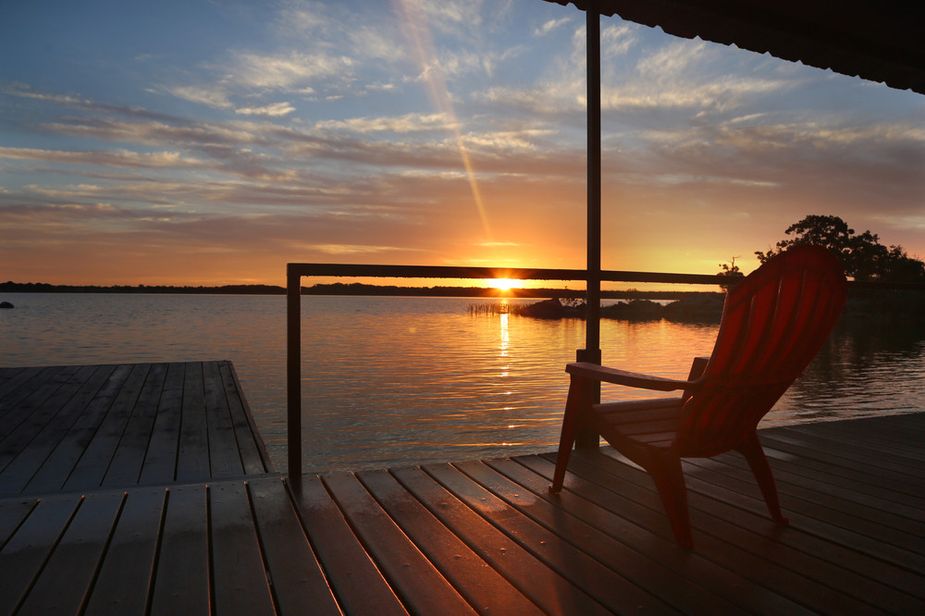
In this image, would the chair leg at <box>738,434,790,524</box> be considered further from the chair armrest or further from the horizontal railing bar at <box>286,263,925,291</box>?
the horizontal railing bar at <box>286,263,925,291</box>

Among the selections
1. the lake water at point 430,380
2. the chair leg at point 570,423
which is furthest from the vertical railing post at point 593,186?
the lake water at point 430,380

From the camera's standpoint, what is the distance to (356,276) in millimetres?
2596

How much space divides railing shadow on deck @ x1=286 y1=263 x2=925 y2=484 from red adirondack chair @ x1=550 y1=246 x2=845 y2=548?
687mm

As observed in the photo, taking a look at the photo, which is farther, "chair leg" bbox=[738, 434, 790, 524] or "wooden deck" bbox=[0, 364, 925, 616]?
"chair leg" bbox=[738, 434, 790, 524]

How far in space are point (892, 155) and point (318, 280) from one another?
54.7 ft

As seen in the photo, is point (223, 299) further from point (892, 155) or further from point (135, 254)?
point (892, 155)

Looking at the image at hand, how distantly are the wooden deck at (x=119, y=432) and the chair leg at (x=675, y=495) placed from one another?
2.08 meters

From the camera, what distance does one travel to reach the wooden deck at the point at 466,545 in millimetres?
1548

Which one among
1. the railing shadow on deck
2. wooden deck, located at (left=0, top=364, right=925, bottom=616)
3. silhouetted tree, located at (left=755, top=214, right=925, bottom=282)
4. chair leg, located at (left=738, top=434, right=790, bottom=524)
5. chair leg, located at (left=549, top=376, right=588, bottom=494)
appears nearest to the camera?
wooden deck, located at (left=0, top=364, right=925, bottom=616)

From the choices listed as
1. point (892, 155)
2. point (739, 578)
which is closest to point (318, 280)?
point (739, 578)

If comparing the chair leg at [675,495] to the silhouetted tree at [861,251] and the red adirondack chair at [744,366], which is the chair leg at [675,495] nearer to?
the red adirondack chair at [744,366]

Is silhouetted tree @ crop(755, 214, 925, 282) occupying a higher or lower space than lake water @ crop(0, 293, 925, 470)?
higher

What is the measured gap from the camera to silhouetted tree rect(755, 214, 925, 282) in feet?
144

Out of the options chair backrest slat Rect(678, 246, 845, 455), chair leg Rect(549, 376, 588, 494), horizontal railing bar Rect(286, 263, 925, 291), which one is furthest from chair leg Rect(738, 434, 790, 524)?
horizontal railing bar Rect(286, 263, 925, 291)
